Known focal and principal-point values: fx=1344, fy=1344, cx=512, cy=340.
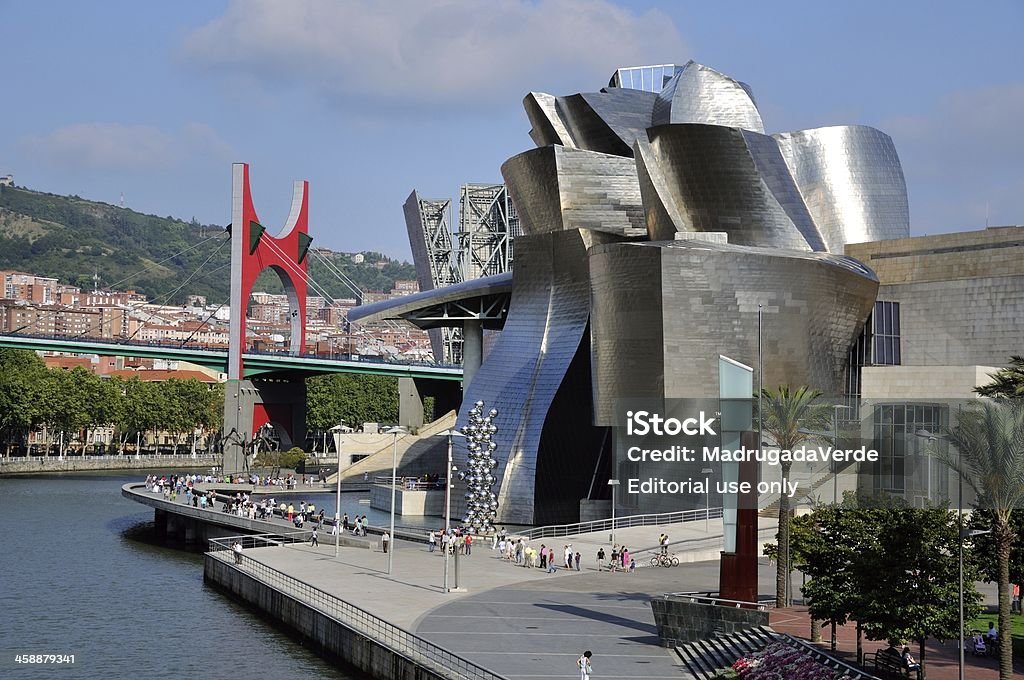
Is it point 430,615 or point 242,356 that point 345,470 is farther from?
point 430,615

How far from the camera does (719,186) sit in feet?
178

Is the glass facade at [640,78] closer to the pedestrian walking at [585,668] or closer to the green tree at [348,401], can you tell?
the pedestrian walking at [585,668]

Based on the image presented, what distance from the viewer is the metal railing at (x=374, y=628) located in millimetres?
24844

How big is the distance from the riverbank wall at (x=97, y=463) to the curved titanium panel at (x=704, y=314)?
57.1 m

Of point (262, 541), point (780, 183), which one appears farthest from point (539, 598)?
point (780, 183)

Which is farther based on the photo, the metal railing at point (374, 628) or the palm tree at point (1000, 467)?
the metal railing at point (374, 628)

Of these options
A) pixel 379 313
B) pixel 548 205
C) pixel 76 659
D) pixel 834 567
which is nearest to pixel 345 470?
pixel 379 313

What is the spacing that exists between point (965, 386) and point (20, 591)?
31.9m

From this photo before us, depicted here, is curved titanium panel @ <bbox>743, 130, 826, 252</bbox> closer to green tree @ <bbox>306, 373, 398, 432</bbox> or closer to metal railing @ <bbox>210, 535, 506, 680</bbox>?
metal railing @ <bbox>210, 535, 506, 680</bbox>

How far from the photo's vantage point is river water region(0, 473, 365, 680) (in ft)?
100

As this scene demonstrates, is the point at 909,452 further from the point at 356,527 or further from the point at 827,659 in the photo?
the point at 356,527

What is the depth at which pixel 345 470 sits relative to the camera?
8944 cm

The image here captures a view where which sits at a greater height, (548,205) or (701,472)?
(548,205)

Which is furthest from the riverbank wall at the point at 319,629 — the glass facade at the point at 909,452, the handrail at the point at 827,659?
the glass facade at the point at 909,452
